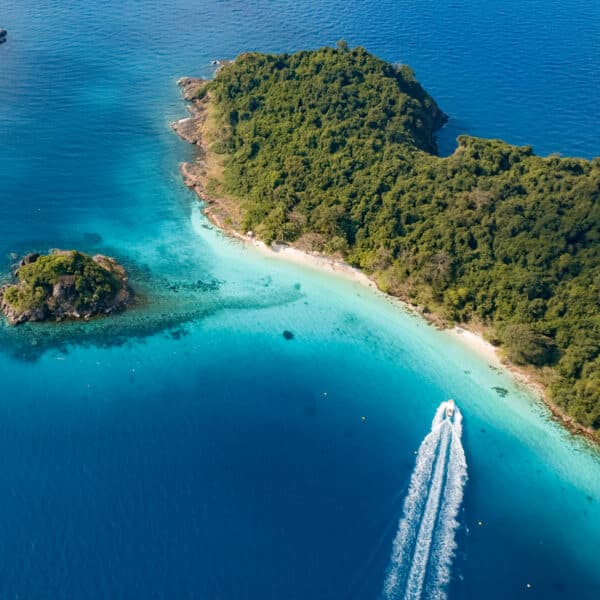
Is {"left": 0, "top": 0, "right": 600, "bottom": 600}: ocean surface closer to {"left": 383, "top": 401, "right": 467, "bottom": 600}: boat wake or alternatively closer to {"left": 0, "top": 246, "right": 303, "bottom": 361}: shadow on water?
{"left": 0, "top": 246, "right": 303, "bottom": 361}: shadow on water

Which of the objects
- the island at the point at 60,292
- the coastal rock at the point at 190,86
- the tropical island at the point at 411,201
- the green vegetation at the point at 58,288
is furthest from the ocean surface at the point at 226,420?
the coastal rock at the point at 190,86

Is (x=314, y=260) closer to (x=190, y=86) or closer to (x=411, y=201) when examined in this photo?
(x=411, y=201)

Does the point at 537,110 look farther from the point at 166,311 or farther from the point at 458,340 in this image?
the point at 166,311

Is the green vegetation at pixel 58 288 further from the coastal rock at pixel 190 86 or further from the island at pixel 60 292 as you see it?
the coastal rock at pixel 190 86

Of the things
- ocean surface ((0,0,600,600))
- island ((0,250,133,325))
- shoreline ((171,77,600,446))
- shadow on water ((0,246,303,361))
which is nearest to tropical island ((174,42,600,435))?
shoreline ((171,77,600,446))

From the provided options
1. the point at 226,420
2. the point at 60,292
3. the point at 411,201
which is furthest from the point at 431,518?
the point at 60,292

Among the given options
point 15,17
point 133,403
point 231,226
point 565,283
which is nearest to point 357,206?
point 231,226

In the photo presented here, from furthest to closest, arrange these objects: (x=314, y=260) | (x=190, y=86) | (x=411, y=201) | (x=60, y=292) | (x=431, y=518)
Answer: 1. (x=190, y=86)
2. (x=411, y=201)
3. (x=314, y=260)
4. (x=60, y=292)
5. (x=431, y=518)
